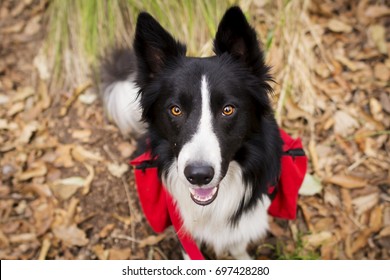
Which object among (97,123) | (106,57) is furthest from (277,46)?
(97,123)

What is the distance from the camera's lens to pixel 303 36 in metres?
3.97

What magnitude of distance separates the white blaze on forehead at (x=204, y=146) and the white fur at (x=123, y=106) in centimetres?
140

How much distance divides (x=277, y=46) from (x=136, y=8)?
1.48 meters

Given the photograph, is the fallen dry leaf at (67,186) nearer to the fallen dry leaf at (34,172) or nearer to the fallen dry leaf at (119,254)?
the fallen dry leaf at (34,172)

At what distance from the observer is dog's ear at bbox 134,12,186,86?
93.0 inches

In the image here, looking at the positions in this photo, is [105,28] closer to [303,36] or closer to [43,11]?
[43,11]

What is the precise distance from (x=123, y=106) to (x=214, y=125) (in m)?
1.60

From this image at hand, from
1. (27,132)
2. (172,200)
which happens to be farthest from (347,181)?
(27,132)

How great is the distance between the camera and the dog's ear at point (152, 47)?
236 centimetres

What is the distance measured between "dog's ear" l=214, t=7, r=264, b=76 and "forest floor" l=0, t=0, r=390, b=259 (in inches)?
60.1

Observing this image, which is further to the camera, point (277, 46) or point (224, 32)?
point (277, 46)

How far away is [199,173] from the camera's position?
82.0 inches
